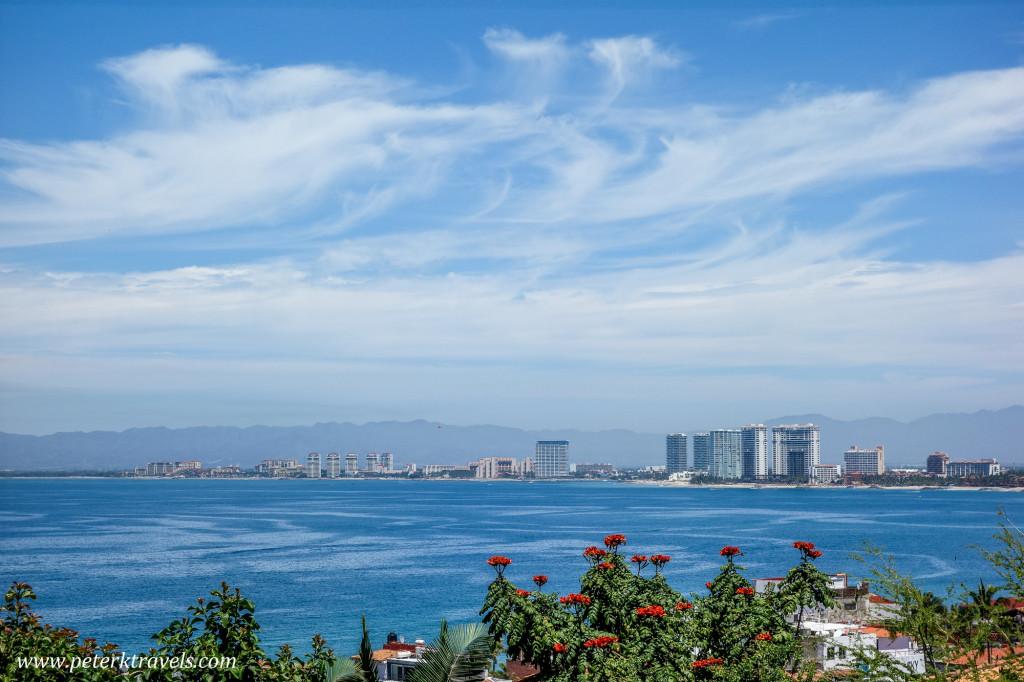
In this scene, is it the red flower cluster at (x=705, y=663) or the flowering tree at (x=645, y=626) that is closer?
the red flower cluster at (x=705, y=663)

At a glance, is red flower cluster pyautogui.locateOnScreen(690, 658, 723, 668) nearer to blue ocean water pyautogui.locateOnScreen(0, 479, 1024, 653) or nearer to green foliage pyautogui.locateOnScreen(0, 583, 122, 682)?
green foliage pyautogui.locateOnScreen(0, 583, 122, 682)

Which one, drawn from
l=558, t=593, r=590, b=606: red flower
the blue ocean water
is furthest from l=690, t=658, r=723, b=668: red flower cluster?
the blue ocean water

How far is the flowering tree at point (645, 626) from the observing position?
992 cm

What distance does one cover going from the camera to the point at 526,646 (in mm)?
10797

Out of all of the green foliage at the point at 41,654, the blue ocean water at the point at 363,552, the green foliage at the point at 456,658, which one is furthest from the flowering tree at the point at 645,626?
the blue ocean water at the point at 363,552

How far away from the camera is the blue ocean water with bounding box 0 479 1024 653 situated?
46062 mm

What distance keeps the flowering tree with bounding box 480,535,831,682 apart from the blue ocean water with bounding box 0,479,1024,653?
19020 millimetres

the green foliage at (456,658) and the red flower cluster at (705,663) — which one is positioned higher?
the green foliage at (456,658)

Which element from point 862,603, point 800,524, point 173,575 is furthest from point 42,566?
point 800,524

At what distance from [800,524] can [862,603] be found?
73.5 meters

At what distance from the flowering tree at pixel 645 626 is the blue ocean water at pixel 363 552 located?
1902 centimetres

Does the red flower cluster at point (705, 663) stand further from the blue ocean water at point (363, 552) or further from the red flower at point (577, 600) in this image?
the blue ocean water at point (363, 552)

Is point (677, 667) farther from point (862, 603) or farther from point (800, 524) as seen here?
point (800, 524)

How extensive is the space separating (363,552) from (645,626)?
6379cm
